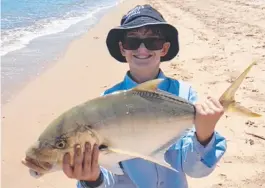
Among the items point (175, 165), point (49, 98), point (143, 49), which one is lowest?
point (49, 98)

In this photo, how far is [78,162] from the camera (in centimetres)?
212

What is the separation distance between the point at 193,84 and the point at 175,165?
14.6 ft

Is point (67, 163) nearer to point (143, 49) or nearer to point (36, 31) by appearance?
point (143, 49)

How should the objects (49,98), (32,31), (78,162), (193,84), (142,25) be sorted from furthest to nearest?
(32,31) < (193,84) < (49,98) < (142,25) < (78,162)

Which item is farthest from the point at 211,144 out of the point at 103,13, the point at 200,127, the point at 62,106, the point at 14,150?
the point at 103,13

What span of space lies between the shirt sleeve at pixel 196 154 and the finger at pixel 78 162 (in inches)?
23.0

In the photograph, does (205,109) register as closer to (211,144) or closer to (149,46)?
(211,144)

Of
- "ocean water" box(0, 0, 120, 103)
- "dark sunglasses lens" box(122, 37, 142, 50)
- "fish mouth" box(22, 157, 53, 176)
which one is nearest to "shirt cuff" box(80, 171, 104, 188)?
"fish mouth" box(22, 157, 53, 176)

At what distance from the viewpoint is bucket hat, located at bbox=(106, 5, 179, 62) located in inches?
106

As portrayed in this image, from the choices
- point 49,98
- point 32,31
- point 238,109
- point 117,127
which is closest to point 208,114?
point 238,109

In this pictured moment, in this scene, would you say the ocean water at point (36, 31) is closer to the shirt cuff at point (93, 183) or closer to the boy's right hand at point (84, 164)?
the shirt cuff at point (93, 183)

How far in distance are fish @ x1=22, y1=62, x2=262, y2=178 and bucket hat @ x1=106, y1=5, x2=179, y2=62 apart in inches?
26.2

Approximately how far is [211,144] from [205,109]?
0.32 m

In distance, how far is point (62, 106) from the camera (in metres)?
6.51
